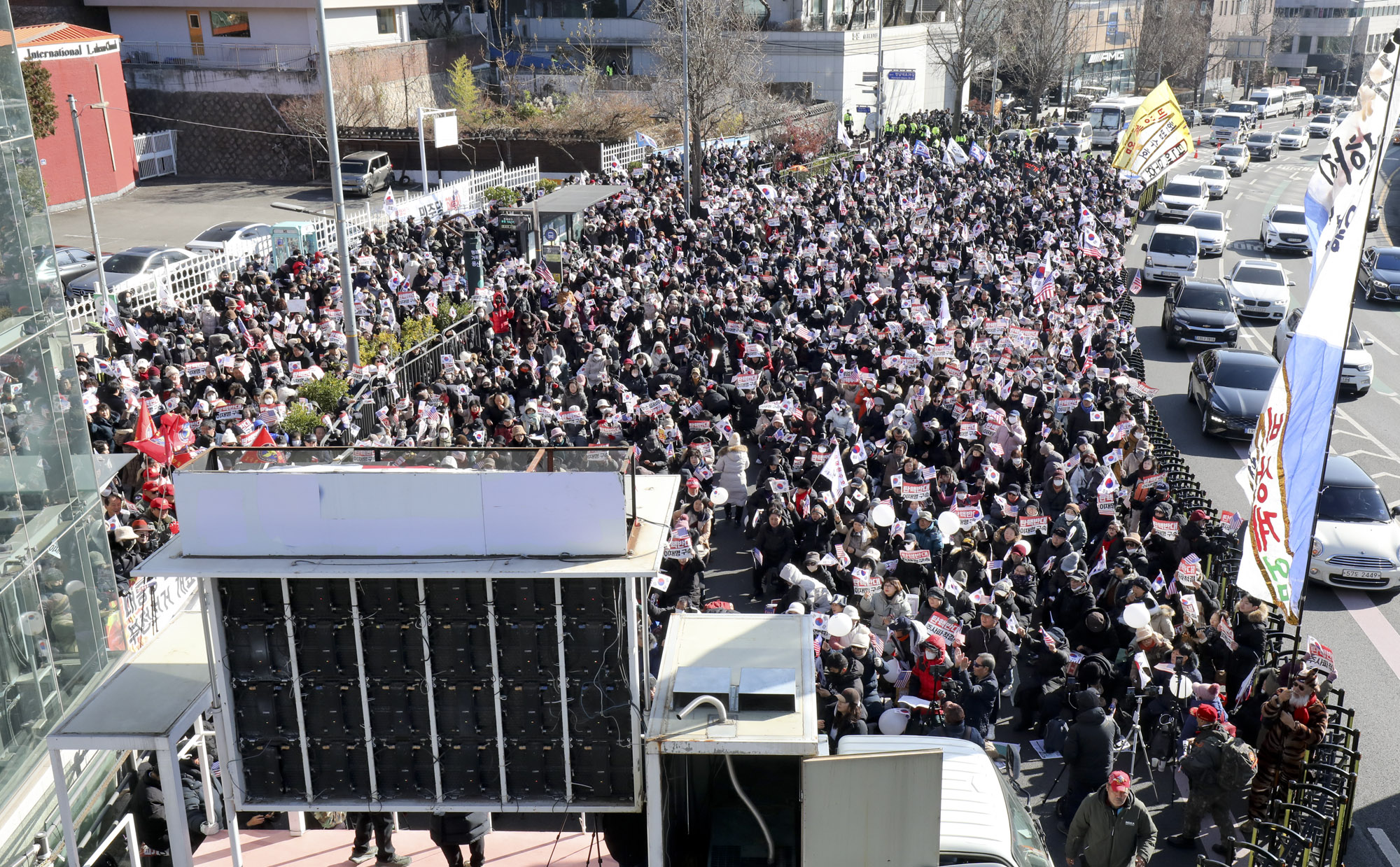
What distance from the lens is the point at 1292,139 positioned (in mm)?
62156

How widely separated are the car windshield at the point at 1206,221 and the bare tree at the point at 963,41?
840 inches

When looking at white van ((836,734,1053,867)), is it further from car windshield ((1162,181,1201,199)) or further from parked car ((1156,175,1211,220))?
car windshield ((1162,181,1201,199))

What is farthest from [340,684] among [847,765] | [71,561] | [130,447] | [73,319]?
[73,319]

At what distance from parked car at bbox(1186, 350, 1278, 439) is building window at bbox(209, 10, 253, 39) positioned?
39.6 metres

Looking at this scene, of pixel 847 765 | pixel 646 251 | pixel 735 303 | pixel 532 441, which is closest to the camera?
pixel 847 765

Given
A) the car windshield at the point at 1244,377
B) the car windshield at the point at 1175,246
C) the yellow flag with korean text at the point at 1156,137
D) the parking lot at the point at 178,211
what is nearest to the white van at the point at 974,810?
the car windshield at the point at 1244,377

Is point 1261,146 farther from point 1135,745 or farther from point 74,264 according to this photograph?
point 1135,745

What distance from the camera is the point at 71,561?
9.88m

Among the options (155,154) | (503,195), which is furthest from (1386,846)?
(155,154)

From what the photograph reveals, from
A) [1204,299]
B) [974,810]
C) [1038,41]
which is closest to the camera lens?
[974,810]

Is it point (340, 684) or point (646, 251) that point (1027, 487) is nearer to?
point (340, 684)

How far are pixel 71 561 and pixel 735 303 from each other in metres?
14.1

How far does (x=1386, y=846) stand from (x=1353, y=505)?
249 inches

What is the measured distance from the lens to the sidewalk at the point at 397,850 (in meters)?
9.19
